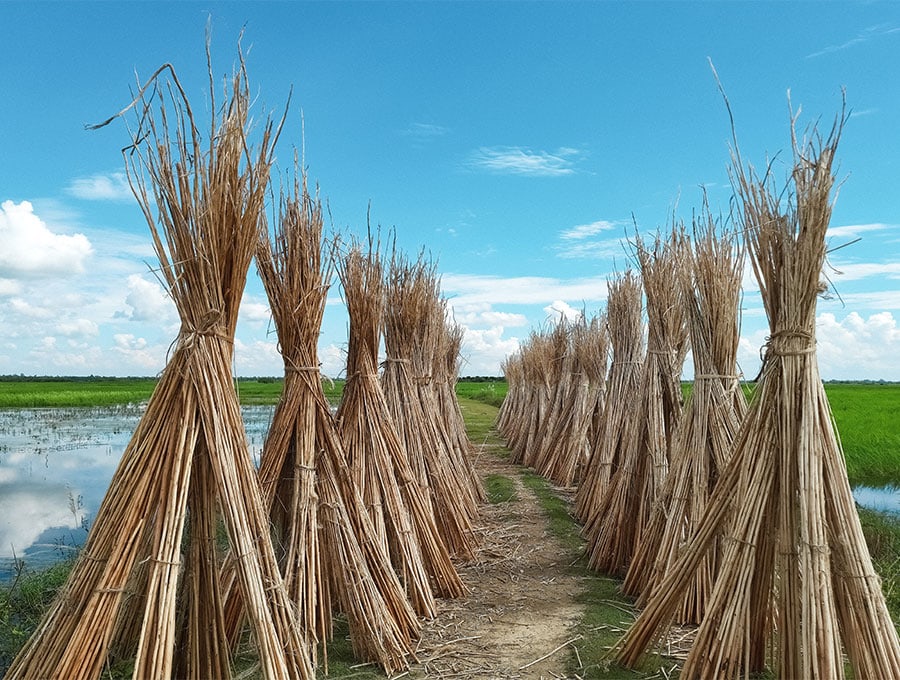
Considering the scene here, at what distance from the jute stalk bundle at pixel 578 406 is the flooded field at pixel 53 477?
205 inches

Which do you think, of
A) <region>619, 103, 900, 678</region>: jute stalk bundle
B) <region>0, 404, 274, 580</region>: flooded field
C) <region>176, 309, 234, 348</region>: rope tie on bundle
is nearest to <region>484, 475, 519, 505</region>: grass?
<region>0, 404, 274, 580</region>: flooded field

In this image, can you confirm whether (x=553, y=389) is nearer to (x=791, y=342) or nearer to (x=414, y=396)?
(x=414, y=396)

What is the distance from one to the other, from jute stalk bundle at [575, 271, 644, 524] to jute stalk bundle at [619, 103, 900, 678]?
12.8 feet

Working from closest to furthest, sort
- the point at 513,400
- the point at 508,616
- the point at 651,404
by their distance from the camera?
the point at 508,616 < the point at 651,404 < the point at 513,400

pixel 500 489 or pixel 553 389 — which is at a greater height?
pixel 553 389

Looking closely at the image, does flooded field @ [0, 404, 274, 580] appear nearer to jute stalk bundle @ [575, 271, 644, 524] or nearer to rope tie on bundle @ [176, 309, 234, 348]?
rope tie on bundle @ [176, 309, 234, 348]

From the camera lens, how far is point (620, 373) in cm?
772

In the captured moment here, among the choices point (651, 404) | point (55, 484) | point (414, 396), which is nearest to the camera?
point (651, 404)

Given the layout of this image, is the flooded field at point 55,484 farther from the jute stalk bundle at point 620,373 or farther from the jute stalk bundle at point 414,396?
the jute stalk bundle at point 620,373

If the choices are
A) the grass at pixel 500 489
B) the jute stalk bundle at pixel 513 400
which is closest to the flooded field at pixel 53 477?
the grass at pixel 500 489

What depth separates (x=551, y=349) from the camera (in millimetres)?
15234

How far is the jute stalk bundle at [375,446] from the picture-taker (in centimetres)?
506

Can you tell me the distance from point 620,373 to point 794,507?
14.9 feet

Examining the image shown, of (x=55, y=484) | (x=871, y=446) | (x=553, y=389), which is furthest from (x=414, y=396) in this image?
(x=871, y=446)
